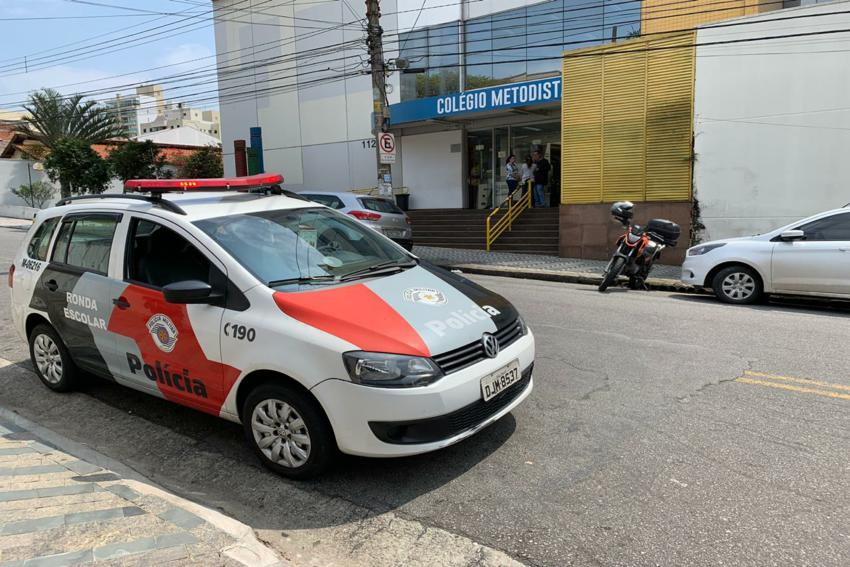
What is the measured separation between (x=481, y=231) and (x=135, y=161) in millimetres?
18693

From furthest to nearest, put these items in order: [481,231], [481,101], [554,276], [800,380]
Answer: [481,101]
[481,231]
[554,276]
[800,380]

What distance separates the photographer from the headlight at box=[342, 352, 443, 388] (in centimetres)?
329

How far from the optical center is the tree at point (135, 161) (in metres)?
28.2

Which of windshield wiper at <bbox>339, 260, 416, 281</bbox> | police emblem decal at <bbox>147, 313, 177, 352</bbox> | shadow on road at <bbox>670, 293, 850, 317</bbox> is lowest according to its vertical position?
shadow on road at <bbox>670, 293, 850, 317</bbox>

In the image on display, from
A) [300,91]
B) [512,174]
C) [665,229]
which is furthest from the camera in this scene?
[300,91]

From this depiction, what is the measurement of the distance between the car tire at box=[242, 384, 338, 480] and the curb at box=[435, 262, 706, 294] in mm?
9085

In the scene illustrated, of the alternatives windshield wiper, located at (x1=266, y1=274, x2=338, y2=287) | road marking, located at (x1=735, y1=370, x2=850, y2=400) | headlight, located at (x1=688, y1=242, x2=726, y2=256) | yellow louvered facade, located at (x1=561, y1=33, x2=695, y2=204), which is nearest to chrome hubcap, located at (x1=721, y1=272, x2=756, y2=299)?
headlight, located at (x1=688, y1=242, x2=726, y2=256)

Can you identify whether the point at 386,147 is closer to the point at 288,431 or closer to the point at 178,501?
the point at 288,431

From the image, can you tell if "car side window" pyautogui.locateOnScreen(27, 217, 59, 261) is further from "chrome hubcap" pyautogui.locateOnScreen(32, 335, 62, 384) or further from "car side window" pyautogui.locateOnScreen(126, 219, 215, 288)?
"car side window" pyautogui.locateOnScreen(126, 219, 215, 288)

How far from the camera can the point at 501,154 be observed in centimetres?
2134

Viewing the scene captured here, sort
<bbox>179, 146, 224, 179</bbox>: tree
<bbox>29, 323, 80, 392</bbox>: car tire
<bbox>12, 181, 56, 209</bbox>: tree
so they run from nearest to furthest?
1. <bbox>29, 323, 80, 392</bbox>: car tire
2. <bbox>179, 146, 224, 179</bbox>: tree
3. <bbox>12, 181, 56, 209</bbox>: tree

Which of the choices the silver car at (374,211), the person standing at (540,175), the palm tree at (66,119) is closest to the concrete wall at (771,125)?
the person standing at (540,175)

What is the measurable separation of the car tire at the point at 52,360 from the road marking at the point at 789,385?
5.80m

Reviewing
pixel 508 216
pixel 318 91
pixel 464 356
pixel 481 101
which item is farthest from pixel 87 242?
pixel 318 91
